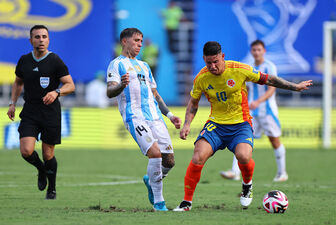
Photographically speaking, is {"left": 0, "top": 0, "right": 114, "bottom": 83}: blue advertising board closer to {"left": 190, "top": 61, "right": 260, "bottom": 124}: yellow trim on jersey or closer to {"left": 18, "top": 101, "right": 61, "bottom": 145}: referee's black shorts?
{"left": 18, "top": 101, "right": 61, "bottom": 145}: referee's black shorts

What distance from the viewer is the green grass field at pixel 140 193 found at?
7262mm

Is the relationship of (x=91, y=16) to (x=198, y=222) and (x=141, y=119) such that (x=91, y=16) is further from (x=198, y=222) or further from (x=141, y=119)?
(x=198, y=222)

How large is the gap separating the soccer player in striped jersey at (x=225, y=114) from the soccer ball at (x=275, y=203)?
0.47m

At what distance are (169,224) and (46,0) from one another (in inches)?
636

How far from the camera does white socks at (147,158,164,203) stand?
7914 millimetres

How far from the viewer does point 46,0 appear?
2173 cm

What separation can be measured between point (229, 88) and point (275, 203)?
4.90 feet

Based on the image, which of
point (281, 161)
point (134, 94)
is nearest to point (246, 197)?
point (134, 94)

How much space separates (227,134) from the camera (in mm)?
8312

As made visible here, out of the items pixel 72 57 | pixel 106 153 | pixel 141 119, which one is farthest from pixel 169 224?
pixel 72 57

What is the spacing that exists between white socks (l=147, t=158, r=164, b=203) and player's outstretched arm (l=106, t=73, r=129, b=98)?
917mm

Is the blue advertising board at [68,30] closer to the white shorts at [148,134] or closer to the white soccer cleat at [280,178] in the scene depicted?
the white soccer cleat at [280,178]

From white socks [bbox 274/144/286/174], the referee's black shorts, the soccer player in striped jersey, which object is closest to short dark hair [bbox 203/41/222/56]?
the soccer player in striped jersey

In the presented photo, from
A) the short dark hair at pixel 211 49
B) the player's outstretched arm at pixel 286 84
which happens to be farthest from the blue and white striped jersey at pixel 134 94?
the player's outstretched arm at pixel 286 84
